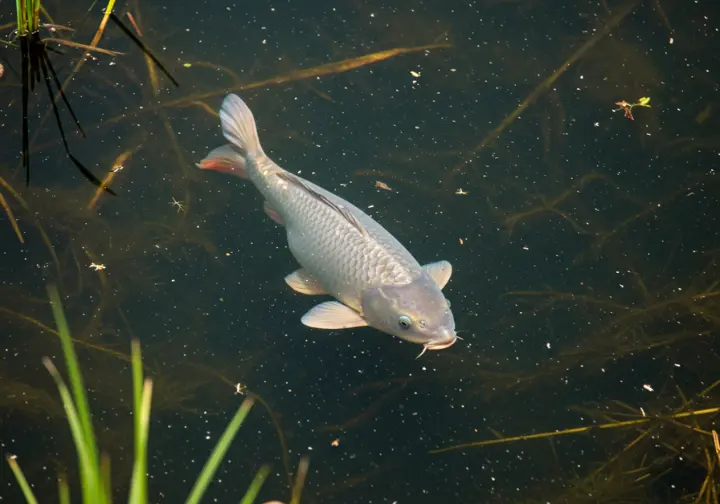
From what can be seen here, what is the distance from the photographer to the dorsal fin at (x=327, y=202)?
2.89 metres

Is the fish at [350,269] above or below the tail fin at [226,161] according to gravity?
below

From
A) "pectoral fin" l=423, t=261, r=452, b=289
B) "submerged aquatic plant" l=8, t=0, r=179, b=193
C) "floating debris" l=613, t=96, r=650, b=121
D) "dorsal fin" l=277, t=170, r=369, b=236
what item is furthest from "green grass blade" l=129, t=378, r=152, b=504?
"floating debris" l=613, t=96, r=650, b=121

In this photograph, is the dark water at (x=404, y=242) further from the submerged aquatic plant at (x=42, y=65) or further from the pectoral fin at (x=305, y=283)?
the pectoral fin at (x=305, y=283)

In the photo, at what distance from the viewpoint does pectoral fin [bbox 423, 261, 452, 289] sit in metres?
3.07

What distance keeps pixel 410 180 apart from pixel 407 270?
86cm

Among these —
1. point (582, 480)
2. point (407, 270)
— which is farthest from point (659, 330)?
point (407, 270)

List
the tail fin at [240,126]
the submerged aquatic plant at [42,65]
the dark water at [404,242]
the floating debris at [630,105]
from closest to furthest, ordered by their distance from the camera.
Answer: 1. the dark water at [404,242]
2. the tail fin at [240,126]
3. the submerged aquatic plant at [42,65]
4. the floating debris at [630,105]

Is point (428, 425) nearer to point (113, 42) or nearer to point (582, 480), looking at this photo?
point (582, 480)

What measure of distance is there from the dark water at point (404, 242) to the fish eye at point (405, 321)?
448 mm

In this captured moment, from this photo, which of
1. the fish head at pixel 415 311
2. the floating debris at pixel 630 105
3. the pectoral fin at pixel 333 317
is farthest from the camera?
the floating debris at pixel 630 105

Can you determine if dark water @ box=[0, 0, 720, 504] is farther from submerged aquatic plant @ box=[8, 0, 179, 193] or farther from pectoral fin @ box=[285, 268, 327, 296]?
pectoral fin @ box=[285, 268, 327, 296]

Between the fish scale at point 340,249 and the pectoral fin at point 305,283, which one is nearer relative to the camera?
the fish scale at point 340,249

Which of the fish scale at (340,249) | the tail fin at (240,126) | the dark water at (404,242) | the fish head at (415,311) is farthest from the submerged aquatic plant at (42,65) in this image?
the fish head at (415,311)

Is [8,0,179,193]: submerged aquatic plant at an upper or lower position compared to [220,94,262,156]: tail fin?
upper
